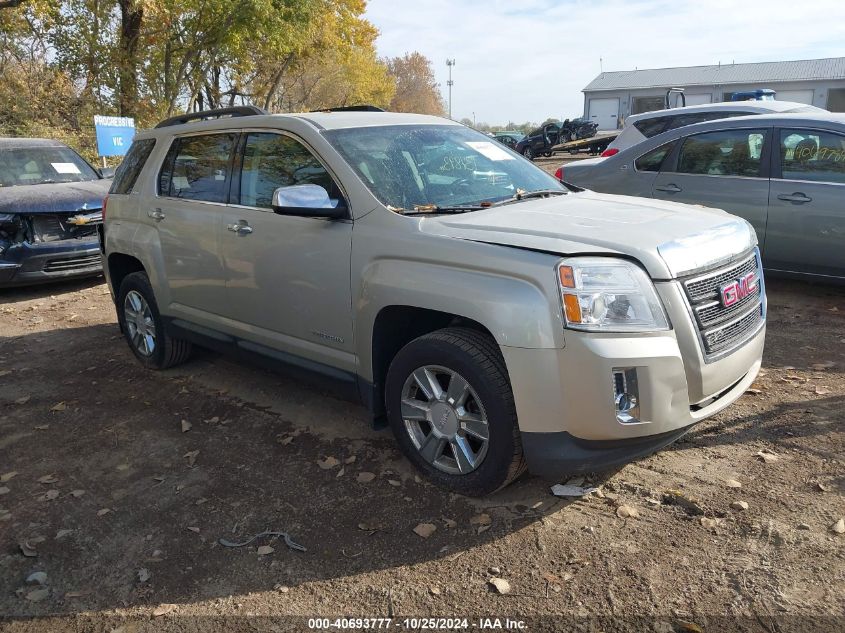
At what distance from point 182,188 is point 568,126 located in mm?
27450

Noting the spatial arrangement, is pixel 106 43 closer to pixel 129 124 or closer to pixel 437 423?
pixel 129 124

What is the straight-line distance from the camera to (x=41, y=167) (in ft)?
30.9

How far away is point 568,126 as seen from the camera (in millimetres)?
30031

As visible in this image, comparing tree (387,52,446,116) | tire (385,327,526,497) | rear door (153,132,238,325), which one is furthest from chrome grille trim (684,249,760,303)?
tree (387,52,446,116)

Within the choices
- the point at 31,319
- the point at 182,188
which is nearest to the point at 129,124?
the point at 31,319

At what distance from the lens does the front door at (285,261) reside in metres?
3.70

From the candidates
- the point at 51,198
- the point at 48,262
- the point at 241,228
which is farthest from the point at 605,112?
the point at 241,228

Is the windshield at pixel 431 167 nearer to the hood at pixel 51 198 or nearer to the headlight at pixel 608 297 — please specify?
the headlight at pixel 608 297

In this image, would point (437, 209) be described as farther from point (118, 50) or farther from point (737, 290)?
point (118, 50)

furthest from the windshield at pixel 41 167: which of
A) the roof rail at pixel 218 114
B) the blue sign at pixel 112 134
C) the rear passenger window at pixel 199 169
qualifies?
the rear passenger window at pixel 199 169

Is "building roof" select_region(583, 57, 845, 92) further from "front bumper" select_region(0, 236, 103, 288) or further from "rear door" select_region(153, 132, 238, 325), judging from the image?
"rear door" select_region(153, 132, 238, 325)

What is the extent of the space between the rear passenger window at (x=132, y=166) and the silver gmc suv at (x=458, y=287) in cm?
51

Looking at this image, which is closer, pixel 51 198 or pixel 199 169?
pixel 199 169

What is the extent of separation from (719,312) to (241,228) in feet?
9.01
